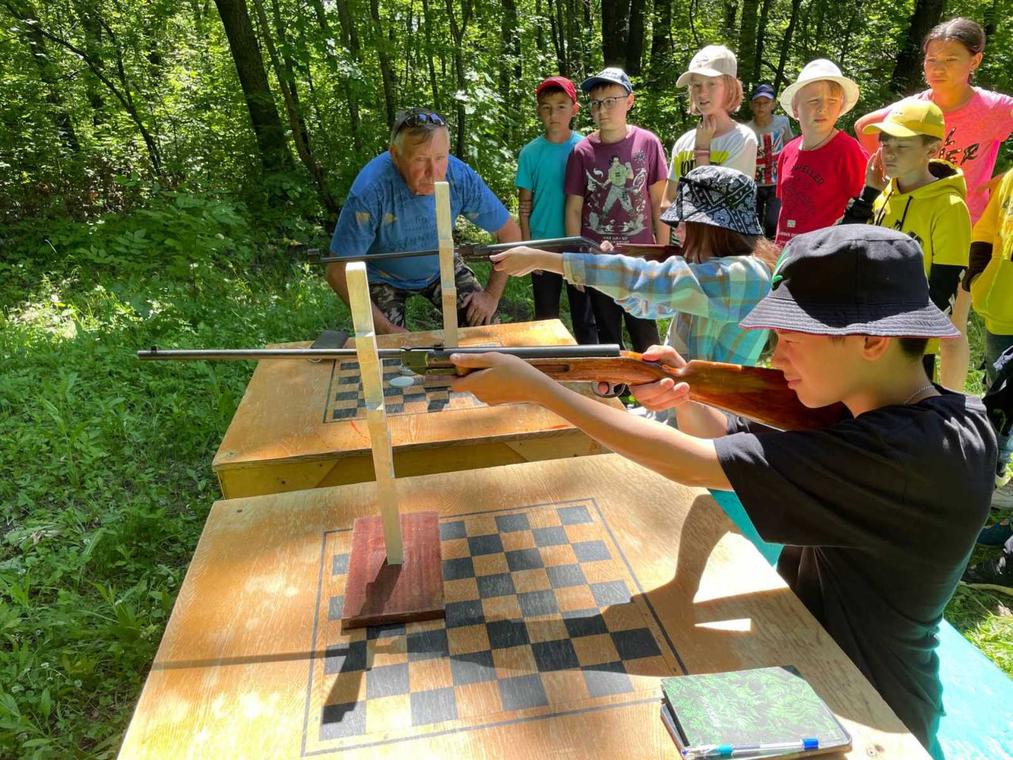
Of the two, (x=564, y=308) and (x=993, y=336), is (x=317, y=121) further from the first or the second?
(x=993, y=336)

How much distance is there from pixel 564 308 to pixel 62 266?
17.7ft

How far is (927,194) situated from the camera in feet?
10.3

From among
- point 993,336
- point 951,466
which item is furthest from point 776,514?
point 993,336

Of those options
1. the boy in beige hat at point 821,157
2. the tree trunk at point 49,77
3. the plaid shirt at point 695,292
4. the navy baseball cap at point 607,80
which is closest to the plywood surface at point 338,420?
the plaid shirt at point 695,292

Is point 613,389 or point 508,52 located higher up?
Answer: point 508,52

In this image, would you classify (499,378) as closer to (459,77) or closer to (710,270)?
(710,270)

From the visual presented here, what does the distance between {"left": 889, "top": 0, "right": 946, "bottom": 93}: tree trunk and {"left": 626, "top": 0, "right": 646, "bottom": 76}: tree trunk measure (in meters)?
3.81

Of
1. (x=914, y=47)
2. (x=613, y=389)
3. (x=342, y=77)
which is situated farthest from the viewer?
(x=914, y=47)

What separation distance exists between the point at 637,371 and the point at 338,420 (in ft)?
4.29

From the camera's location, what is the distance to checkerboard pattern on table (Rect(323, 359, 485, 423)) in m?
2.76

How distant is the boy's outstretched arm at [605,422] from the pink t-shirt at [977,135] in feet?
10.2

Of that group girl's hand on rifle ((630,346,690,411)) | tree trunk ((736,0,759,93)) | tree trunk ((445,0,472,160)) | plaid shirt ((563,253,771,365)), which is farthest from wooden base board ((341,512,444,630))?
tree trunk ((736,0,759,93))

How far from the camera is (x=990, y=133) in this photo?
12.0ft

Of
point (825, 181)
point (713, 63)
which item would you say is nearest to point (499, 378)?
point (713, 63)
